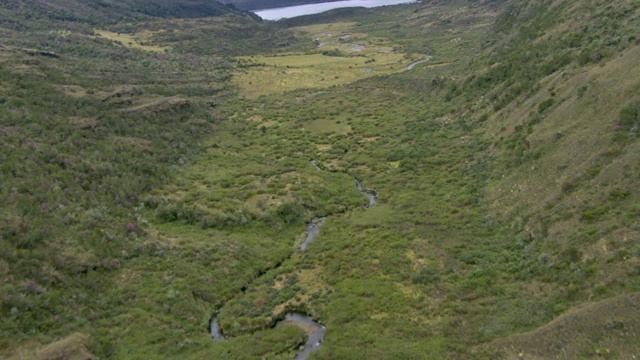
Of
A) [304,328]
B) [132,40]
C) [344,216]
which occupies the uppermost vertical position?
[132,40]

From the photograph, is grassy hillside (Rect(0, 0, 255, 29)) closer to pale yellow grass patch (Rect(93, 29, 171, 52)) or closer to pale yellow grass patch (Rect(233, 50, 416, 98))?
pale yellow grass patch (Rect(93, 29, 171, 52))

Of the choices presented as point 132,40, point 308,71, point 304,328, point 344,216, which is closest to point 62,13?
point 132,40

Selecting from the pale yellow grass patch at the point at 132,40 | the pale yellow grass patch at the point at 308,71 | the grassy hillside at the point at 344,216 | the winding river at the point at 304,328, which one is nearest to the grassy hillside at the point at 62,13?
the pale yellow grass patch at the point at 132,40

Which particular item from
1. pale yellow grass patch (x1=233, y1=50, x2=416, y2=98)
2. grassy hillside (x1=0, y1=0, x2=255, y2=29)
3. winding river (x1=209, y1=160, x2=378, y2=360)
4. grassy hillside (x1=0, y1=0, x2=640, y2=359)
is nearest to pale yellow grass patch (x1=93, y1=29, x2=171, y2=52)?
grassy hillside (x1=0, y1=0, x2=255, y2=29)

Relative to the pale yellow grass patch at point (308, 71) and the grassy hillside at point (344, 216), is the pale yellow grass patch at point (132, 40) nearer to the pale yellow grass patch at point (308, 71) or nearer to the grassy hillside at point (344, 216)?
the pale yellow grass patch at point (308, 71)

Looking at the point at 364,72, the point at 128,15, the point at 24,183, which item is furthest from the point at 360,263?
the point at 128,15

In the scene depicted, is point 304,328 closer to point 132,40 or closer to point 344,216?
point 344,216
